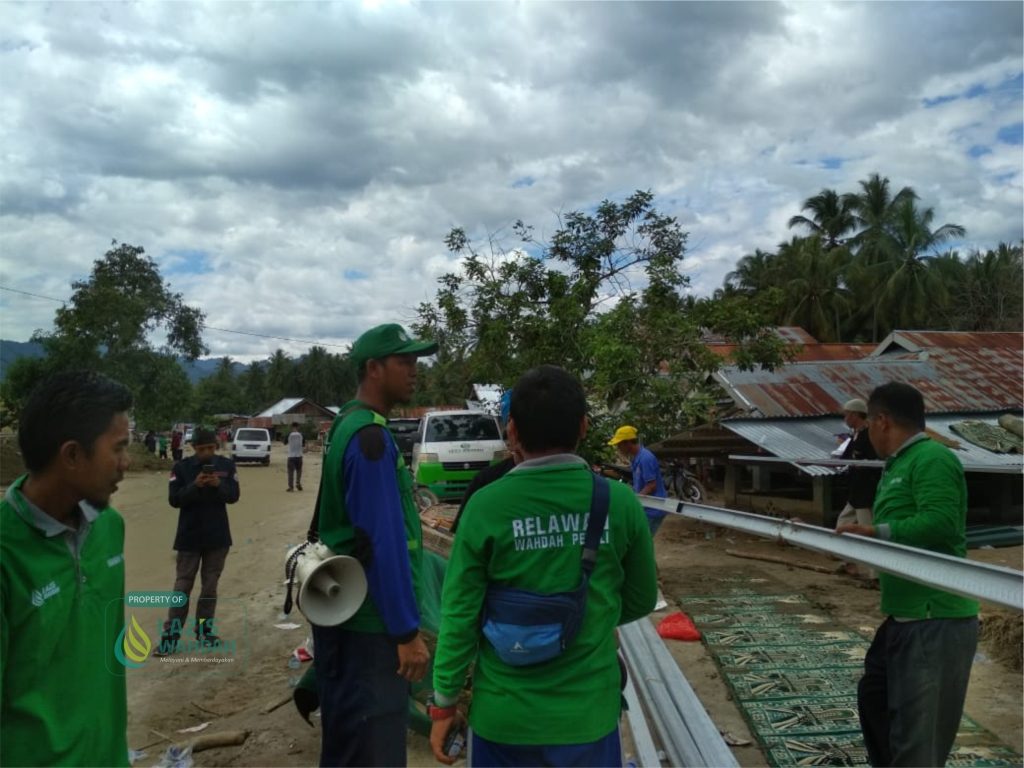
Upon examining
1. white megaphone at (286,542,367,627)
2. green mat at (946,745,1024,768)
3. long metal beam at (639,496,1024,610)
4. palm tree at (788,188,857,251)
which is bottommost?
green mat at (946,745,1024,768)

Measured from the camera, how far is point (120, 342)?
28891 millimetres

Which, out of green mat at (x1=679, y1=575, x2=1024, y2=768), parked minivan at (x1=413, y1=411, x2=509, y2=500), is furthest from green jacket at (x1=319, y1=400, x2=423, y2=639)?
parked minivan at (x1=413, y1=411, x2=509, y2=500)

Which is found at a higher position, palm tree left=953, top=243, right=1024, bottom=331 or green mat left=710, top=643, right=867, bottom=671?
palm tree left=953, top=243, right=1024, bottom=331

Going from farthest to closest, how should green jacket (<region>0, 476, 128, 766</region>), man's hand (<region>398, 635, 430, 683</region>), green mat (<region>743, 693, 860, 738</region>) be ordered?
green mat (<region>743, 693, 860, 738</region>) < man's hand (<region>398, 635, 430, 683</region>) < green jacket (<region>0, 476, 128, 766</region>)

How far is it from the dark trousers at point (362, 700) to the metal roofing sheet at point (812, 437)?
28.6ft

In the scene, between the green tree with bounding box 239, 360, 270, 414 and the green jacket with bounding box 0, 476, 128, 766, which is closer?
the green jacket with bounding box 0, 476, 128, 766

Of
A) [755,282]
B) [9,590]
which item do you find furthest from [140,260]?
[9,590]

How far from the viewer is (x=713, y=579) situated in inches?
370

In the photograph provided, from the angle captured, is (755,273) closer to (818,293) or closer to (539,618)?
(818,293)

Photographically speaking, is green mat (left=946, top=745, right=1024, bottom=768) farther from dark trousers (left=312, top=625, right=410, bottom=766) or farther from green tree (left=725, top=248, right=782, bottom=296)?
green tree (left=725, top=248, right=782, bottom=296)

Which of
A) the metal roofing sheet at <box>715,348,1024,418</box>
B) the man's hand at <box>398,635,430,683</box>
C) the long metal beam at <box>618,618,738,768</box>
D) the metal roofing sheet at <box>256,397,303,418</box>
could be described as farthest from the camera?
the metal roofing sheet at <box>256,397,303,418</box>

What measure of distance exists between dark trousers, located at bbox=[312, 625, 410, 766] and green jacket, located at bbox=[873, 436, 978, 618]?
1953 millimetres

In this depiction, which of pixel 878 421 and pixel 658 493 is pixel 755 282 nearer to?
pixel 658 493

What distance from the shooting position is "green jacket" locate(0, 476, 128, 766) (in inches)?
62.9
